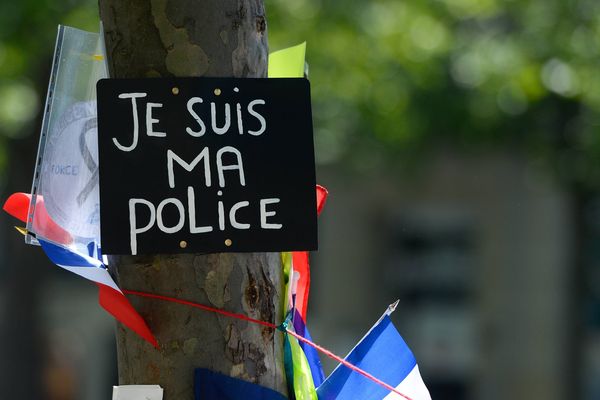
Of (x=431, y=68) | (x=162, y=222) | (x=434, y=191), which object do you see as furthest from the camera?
(x=434, y=191)

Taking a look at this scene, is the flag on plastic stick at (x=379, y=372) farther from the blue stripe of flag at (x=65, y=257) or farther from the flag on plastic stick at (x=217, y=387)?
the blue stripe of flag at (x=65, y=257)

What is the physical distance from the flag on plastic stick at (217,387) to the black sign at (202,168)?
9.1 inches

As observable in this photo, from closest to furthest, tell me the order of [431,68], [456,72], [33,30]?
[33,30] < [431,68] < [456,72]

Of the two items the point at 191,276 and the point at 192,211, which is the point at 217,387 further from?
the point at 192,211

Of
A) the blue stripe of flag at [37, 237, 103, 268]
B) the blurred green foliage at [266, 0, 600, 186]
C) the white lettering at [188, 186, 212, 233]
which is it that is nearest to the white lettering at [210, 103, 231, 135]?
the white lettering at [188, 186, 212, 233]

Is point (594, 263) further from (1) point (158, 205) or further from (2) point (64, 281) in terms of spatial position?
(1) point (158, 205)

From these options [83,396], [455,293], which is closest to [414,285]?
[455,293]

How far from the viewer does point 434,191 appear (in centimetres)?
1566

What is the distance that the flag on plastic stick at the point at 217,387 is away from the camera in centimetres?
197

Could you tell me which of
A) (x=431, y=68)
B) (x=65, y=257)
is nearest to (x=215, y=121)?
(x=65, y=257)

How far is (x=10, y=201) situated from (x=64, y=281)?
1499cm

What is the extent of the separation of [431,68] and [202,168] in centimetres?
837

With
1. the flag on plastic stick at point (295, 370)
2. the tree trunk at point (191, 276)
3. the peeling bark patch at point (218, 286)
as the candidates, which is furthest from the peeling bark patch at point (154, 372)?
the flag on plastic stick at point (295, 370)

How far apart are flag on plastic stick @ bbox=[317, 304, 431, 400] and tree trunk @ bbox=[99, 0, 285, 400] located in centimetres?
19
